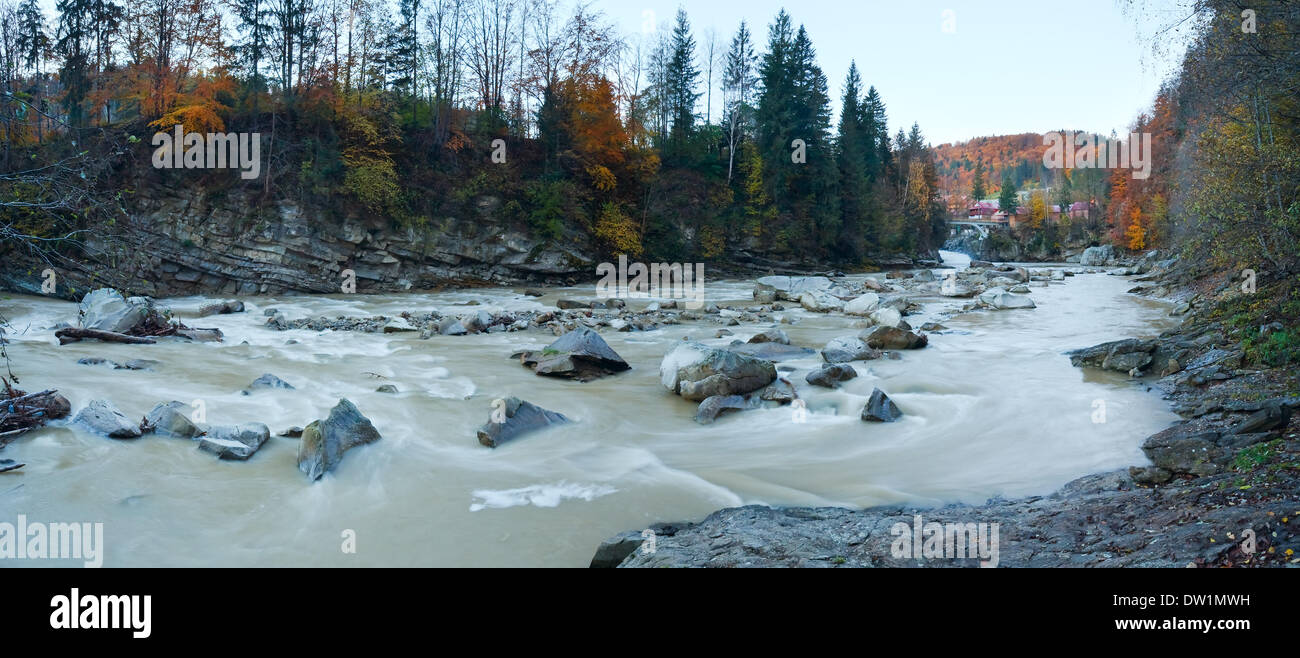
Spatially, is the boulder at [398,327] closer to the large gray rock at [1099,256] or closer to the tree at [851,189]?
the tree at [851,189]

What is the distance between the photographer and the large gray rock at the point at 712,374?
10.0m

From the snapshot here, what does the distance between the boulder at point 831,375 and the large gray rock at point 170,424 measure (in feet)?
27.9

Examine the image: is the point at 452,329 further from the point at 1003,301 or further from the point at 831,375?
the point at 1003,301

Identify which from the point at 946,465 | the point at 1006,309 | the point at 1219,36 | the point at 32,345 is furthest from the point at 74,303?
the point at 1006,309

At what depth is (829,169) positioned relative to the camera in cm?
4828

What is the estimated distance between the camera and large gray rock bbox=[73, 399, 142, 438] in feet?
24.3

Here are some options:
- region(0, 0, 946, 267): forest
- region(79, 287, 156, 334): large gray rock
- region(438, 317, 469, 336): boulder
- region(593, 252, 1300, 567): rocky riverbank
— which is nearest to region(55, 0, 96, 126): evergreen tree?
region(0, 0, 946, 267): forest

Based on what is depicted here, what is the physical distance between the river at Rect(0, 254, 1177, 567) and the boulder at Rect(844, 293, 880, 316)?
7.05m

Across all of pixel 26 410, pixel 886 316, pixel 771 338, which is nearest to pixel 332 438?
pixel 26 410

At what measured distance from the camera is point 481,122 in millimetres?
37344

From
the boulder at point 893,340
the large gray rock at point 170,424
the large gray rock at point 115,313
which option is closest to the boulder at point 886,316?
the boulder at point 893,340

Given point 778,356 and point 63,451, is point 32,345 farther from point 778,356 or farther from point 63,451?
point 778,356

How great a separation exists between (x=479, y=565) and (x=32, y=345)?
12.4m

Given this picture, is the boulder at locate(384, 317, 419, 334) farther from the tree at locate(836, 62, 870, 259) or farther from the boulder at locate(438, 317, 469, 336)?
the tree at locate(836, 62, 870, 259)
